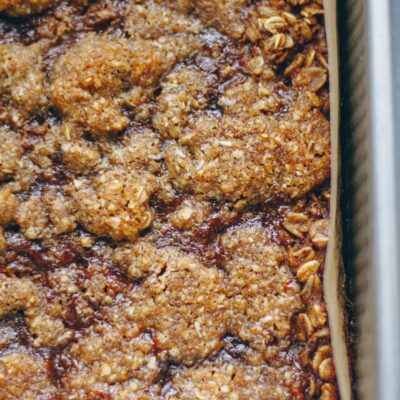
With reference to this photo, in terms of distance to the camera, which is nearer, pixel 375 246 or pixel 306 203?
pixel 375 246

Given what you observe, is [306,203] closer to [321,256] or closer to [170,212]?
[321,256]

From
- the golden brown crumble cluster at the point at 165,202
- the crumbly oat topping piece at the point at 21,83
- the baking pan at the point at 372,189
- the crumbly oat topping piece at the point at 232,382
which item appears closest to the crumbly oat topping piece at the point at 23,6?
the golden brown crumble cluster at the point at 165,202

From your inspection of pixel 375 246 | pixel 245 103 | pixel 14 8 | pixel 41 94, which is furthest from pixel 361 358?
pixel 14 8

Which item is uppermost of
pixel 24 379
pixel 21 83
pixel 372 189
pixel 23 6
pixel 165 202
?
pixel 23 6

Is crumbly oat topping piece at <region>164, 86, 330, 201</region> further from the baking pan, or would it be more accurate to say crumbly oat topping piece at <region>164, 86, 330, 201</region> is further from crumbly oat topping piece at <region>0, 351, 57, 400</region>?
crumbly oat topping piece at <region>0, 351, 57, 400</region>

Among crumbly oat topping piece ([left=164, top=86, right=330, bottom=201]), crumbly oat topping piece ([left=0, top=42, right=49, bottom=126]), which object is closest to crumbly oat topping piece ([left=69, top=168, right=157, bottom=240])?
crumbly oat topping piece ([left=164, top=86, right=330, bottom=201])

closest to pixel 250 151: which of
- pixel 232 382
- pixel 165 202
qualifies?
pixel 165 202

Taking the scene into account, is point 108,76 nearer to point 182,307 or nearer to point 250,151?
point 250,151

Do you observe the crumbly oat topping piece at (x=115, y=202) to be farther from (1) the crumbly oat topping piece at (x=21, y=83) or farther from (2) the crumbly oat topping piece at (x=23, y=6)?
(2) the crumbly oat topping piece at (x=23, y=6)
